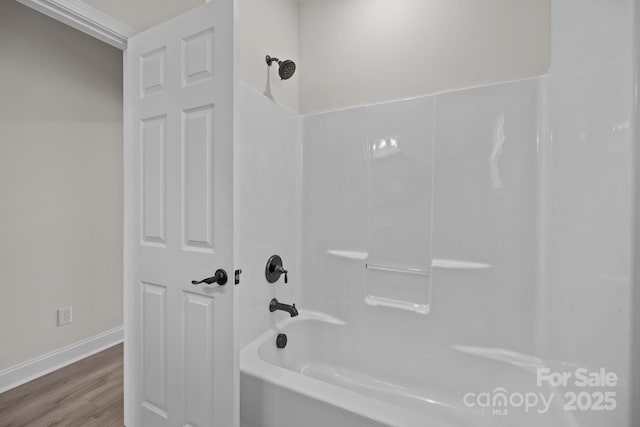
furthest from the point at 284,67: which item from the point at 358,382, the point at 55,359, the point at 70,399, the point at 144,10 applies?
the point at 55,359

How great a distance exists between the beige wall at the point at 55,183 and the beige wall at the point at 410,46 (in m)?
1.80

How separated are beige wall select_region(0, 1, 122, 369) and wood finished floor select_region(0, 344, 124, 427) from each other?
0.25 m

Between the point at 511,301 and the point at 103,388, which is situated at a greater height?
the point at 511,301

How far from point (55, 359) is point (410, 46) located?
11.2ft

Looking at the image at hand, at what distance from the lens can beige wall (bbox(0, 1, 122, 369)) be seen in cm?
193

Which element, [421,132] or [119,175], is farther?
[119,175]

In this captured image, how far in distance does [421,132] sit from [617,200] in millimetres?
1015

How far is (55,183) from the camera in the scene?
7.13ft

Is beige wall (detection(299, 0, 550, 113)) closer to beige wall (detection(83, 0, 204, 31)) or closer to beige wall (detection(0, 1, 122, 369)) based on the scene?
beige wall (detection(83, 0, 204, 31))

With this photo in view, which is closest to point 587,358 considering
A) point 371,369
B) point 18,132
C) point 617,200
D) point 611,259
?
point 611,259

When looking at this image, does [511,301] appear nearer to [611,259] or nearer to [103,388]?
[611,259]

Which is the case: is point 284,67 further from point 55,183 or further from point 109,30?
point 55,183

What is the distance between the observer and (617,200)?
3.22 feet

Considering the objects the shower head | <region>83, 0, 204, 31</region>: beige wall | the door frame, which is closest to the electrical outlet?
the door frame
